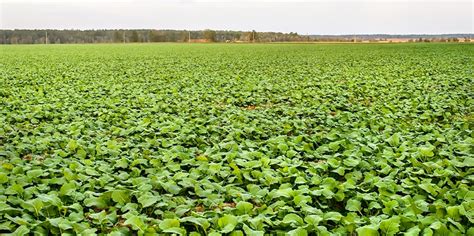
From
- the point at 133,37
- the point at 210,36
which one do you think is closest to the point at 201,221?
the point at 210,36

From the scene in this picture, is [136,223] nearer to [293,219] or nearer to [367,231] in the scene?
[293,219]

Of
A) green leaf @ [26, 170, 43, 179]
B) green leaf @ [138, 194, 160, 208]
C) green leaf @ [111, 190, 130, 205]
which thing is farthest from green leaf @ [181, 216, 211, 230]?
green leaf @ [26, 170, 43, 179]

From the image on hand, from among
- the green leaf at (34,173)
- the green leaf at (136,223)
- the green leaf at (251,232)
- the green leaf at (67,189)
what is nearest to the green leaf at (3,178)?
the green leaf at (34,173)

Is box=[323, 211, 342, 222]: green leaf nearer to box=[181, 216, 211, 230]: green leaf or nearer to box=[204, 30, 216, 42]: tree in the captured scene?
box=[181, 216, 211, 230]: green leaf

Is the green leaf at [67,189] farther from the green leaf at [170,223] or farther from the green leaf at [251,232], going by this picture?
the green leaf at [251,232]

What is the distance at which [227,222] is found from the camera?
3.29 m

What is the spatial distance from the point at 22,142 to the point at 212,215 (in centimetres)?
363

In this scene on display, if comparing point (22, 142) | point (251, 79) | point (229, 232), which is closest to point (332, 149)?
point (229, 232)

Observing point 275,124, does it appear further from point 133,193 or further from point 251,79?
point 251,79

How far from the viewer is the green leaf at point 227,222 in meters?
3.22

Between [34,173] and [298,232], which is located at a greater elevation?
[34,173]

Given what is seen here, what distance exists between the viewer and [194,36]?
9756cm

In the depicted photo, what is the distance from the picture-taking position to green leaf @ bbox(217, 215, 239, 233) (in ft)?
10.6

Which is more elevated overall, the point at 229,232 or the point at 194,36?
the point at 194,36
